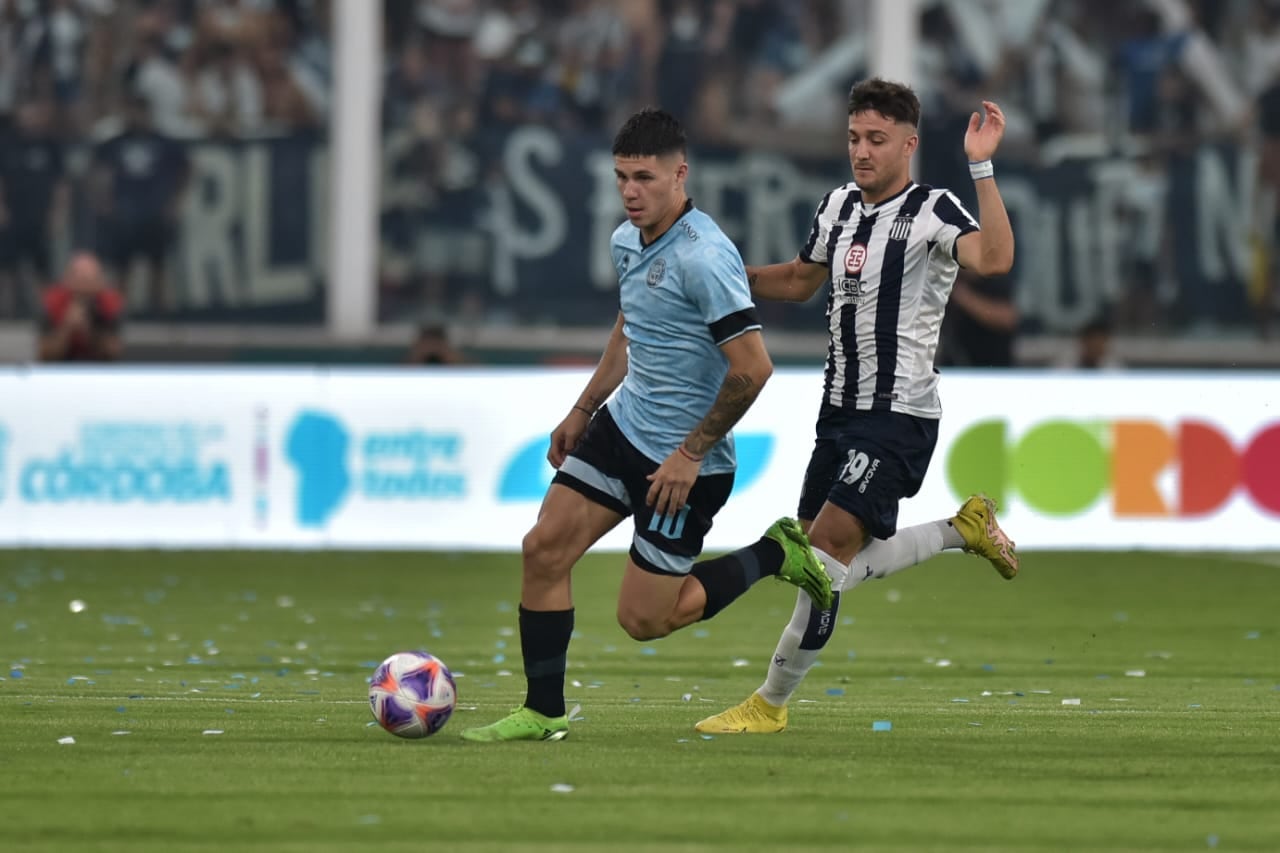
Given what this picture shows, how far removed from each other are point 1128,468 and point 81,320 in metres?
7.43

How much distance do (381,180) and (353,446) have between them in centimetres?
662

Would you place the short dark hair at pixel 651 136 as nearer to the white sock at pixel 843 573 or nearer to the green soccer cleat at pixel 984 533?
the white sock at pixel 843 573

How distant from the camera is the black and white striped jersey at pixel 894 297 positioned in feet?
22.3

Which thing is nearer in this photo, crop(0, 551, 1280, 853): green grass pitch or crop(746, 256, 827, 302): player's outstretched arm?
crop(0, 551, 1280, 853): green grass pitch

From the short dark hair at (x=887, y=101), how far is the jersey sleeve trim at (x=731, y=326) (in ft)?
2.95

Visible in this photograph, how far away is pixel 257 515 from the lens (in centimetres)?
1402

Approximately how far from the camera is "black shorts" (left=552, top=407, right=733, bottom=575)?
6.41 metres

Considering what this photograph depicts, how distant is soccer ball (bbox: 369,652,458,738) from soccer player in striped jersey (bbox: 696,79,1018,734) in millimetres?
868

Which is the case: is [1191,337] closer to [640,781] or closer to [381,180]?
[381,180]

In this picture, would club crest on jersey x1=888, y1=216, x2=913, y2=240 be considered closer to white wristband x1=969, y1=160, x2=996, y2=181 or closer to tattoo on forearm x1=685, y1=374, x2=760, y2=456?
white wristband x1=969, y1=160, x2=996, y2=181

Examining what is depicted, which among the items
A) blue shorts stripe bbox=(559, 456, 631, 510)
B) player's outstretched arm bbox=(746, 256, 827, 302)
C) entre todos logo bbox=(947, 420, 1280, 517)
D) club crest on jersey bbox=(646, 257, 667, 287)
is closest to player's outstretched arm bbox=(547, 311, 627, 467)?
blue shorts stripe bbox=(559, 456, 631, 510)

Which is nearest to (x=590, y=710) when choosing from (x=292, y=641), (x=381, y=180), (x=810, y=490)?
(x=810, y=490)

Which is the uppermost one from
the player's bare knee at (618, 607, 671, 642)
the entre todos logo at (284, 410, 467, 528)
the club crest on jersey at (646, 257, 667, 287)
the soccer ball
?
the club crest on jersey at (646, 257, 667, 287)

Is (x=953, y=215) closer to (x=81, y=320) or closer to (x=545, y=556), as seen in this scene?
(x=545, y=556)
